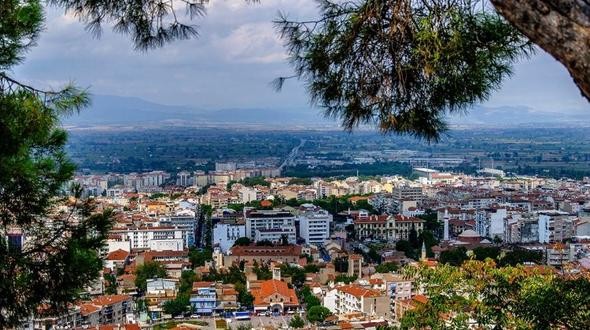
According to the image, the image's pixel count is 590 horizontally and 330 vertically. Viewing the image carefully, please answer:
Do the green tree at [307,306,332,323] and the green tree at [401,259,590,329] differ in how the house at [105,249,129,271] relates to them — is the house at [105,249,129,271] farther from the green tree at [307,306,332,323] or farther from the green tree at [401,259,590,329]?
the green tree at [401,259,590,329]

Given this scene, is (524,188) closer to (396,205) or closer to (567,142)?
(396,205)

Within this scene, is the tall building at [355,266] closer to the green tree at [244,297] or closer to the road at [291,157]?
the green tree at [244,297]

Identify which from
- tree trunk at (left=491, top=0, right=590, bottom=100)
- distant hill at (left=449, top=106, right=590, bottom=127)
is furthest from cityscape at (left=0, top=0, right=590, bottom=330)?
distant hill at (left=449, top=106, right=590, bottom=127)

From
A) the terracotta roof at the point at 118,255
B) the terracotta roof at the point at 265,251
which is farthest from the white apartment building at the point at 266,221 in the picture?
the terracotta roof at the point at 118,255

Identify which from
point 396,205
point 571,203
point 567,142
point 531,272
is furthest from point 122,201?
point 567,142

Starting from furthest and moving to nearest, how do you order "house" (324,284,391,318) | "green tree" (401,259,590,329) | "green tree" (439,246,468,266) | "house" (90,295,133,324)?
"green tree" (439,246,468,266), "house" (324,284,391,318), "house" (90,295,133,324), "green tree" (401,259,590,329)

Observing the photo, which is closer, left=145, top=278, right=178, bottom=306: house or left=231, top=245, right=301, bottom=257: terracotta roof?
left=145, top=278, right=178, bottom=306: house

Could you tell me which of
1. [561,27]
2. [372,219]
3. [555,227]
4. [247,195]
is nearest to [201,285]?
[372,219]
